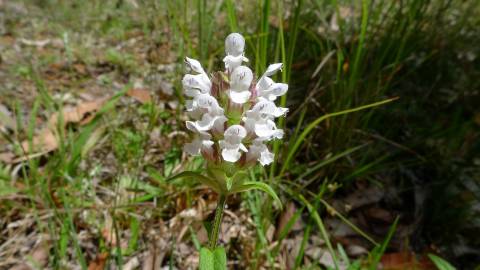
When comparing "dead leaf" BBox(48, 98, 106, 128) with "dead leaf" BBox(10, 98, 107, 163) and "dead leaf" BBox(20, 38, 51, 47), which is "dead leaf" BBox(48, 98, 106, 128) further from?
"dead leaf" BBox(20, 38, 51, 47)

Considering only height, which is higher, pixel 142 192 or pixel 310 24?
pixel 310 24

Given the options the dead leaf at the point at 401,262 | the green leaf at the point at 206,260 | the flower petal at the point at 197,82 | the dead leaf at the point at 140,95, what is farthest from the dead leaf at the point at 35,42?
the dead leaf at the point at 401,262

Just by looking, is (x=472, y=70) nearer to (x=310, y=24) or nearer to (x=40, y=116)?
(x=310, y=24)

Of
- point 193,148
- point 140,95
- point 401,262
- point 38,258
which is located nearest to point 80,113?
point 140,95

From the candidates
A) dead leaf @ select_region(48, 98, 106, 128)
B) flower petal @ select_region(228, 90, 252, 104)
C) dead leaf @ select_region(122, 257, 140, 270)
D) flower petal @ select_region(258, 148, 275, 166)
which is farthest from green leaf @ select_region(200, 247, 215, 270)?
dead leaf @ select_region(48, 98, 106, 128)

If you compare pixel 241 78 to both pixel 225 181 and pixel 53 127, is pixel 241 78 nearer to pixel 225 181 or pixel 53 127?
pixel 225 181

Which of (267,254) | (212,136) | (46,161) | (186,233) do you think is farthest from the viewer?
(46,161)

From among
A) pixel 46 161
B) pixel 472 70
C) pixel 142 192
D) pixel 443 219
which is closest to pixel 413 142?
pixel 443 219
